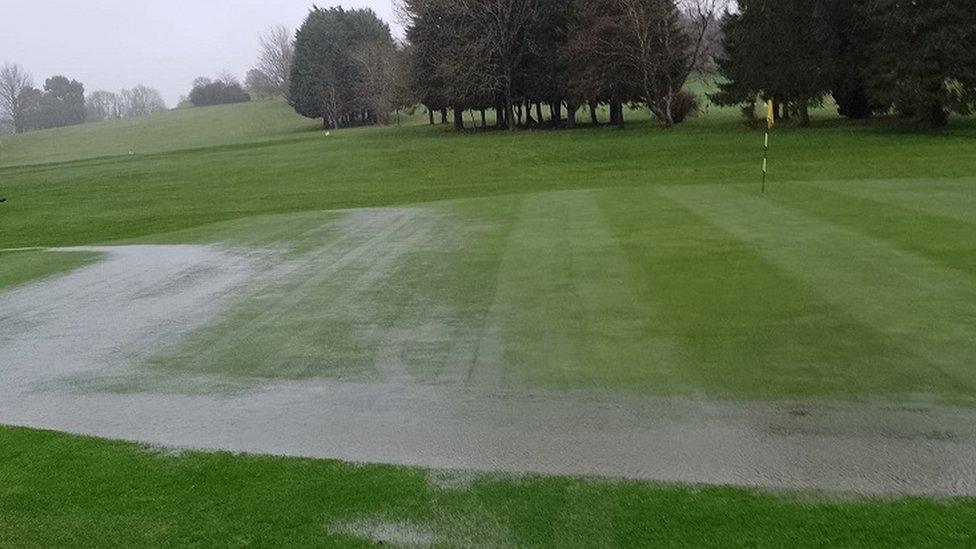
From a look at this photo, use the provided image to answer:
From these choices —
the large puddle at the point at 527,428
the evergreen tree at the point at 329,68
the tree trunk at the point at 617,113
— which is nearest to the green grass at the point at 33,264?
the large puddle at the point at 527,428

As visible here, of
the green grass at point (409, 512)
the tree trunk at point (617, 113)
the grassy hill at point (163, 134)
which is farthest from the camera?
the grassy hill at point (163, 134)

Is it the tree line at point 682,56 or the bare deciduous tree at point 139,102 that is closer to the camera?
the tree line at point 682,56

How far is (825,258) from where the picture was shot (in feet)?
32.8

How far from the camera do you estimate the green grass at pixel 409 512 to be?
4.02 meters

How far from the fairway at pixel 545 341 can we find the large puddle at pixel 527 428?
0.08 feet

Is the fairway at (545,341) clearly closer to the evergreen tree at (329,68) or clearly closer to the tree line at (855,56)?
the tree line at (855,56)

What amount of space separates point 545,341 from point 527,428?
6.59ft

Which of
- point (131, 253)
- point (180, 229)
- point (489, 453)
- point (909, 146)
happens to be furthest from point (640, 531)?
point (909, 146)

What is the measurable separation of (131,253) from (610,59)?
34.0 m

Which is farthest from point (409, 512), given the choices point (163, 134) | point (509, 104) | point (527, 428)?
point (163, 134)

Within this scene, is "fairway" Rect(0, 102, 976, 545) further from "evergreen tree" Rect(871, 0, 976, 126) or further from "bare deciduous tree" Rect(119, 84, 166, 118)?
"bare deciduous tree" Rect(119, 84, 166, 118)

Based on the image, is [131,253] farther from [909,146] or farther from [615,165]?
[909,146]

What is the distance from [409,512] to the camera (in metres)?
4.43

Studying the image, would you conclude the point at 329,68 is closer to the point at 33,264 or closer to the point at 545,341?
the point at 33,264
